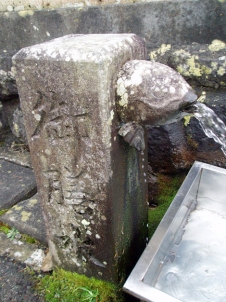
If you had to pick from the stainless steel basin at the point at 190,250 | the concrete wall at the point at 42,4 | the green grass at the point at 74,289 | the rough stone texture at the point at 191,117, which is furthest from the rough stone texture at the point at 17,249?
the concrete wall at the point at 42,4

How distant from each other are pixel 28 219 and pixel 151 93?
1.12 meters

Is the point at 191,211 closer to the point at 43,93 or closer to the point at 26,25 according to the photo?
the point at 43,93

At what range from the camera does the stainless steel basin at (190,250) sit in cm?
101

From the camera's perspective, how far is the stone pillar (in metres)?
0.91

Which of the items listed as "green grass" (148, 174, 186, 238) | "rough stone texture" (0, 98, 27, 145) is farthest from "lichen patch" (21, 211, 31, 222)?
"rough stone texture" (0, 98, 27, 145)

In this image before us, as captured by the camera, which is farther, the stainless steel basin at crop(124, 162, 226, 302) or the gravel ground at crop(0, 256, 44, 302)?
the gravel ground at crop(0, 256, 44, 302)

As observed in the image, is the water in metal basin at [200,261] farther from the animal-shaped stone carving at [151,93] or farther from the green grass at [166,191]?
the animal-shaped stone carving at [151,93]

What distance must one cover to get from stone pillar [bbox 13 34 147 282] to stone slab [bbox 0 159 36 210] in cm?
69

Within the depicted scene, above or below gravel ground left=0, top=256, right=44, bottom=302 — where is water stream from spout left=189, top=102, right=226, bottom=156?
above

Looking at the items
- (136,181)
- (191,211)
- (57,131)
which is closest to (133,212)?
(136,181)

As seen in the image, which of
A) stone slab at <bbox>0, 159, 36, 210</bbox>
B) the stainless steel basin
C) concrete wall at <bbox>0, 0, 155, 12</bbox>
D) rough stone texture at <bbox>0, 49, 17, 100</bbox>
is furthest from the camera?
rough stone texture at <bbox>0, 49, 17, 100</bbox>

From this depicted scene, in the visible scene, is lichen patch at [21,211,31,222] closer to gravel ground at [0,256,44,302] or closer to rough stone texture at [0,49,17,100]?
gravel ground at [0,256,44,302]

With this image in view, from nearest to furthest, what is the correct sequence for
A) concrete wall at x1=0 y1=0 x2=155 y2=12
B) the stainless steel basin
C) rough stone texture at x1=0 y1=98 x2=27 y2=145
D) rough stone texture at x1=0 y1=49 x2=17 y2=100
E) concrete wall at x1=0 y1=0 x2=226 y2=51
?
the stainless steel basin < concrete wall at x1=0 y1=0 x2=226 y2=51 < concrete wall at x1=0 y1=0 x2=155 y2=12 < rough stone texture at x1=0 y1=49 x2=17 y2=100 < rough stone texture at x1=0 y1=98 x2=27 y2=145

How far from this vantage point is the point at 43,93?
0.98 m
